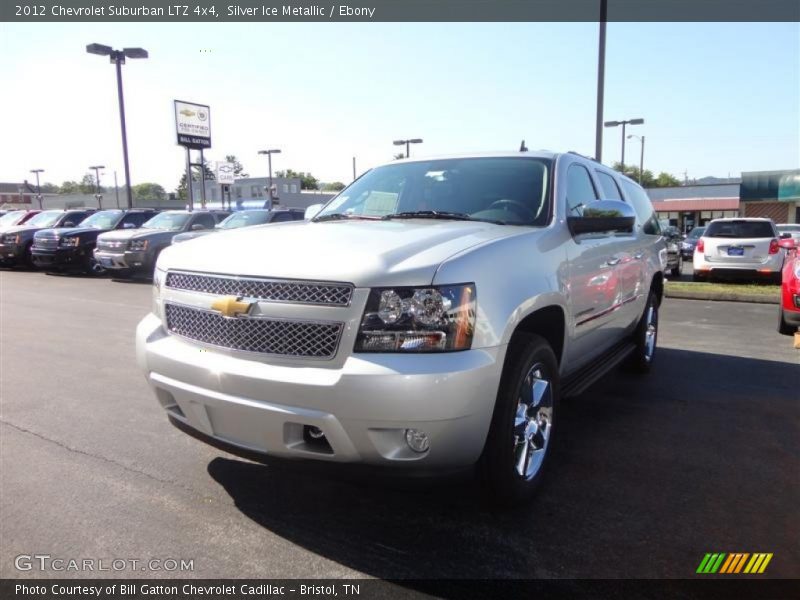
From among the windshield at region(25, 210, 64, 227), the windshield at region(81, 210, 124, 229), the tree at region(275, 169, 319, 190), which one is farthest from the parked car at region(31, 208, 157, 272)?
the tree at region(275, 169, 319, 190)

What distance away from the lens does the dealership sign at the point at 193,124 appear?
90.8 feet

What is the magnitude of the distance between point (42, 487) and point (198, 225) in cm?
1297

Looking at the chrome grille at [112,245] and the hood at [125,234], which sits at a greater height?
the hood at [125,234]

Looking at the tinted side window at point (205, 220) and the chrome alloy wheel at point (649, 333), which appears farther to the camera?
the tinted side window at point (205, 220)

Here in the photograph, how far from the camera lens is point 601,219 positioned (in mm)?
3434

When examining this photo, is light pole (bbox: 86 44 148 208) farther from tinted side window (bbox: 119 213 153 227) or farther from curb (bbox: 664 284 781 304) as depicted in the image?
curb (bbox: 664 284 781 304)

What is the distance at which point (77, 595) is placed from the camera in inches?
93.7

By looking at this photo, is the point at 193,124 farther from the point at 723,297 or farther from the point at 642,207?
the point at 642,207

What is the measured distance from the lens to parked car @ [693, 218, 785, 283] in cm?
1250

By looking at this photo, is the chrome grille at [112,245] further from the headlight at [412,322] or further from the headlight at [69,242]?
the headlight at [412,322]

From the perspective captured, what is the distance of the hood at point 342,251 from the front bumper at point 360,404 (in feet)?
1.20

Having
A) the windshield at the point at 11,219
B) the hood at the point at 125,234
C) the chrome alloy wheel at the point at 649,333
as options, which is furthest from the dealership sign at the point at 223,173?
the chrome alloy wheel at the point at 649,333

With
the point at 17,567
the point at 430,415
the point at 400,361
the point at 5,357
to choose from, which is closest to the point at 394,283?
the point at 400,361

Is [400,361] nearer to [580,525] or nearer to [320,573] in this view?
[320,573]
